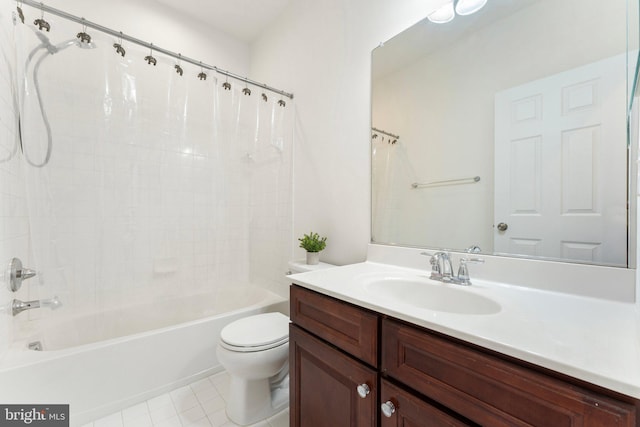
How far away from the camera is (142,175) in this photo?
6.01 feet

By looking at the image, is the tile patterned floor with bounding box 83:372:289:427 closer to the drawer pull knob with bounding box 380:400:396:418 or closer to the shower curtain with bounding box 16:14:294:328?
the shower curtain with bounding box 16:14:294:328

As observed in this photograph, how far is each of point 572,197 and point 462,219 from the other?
361 mm

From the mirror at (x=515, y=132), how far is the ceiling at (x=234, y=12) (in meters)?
1.35

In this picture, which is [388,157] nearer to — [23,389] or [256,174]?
[256,174]

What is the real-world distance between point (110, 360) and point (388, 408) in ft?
4.72

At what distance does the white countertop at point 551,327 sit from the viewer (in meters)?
0.45

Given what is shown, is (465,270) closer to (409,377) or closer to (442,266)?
(442,266)

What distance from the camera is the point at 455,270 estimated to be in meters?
1.13

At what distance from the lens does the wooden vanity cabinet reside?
0.47 meters

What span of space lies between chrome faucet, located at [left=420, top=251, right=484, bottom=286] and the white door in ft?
0.45

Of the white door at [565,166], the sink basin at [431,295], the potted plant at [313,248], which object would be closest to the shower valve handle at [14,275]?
the potted plant at [313,248]

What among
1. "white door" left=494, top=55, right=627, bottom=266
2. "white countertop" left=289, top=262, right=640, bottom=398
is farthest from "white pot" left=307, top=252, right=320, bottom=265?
"white door" left=494, top=55, right=627, bottom=266

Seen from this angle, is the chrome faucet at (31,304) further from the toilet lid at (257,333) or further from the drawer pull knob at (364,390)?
the drawer pull knob at (364,390)

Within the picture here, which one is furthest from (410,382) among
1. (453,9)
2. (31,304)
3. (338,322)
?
(31,304)
